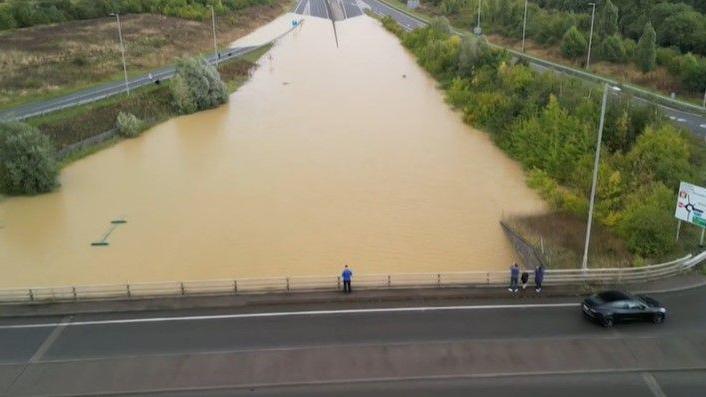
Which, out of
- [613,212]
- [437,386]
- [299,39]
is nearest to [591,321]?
[437,386]

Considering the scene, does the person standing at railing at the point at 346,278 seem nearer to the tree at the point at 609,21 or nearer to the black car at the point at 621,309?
the black car at the point at 621,309

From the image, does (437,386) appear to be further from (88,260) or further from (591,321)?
(88,260)

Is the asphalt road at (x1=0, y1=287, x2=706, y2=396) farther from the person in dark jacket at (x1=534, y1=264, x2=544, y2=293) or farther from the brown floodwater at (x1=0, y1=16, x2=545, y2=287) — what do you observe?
the brown floodwater at (x1=0, y1=16, x2=545, y2=287)

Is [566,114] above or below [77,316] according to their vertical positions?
above

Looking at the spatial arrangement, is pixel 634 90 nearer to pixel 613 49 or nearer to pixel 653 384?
pixel 613 49

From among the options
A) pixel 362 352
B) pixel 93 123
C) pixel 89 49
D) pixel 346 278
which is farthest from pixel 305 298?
pixel 89 49
